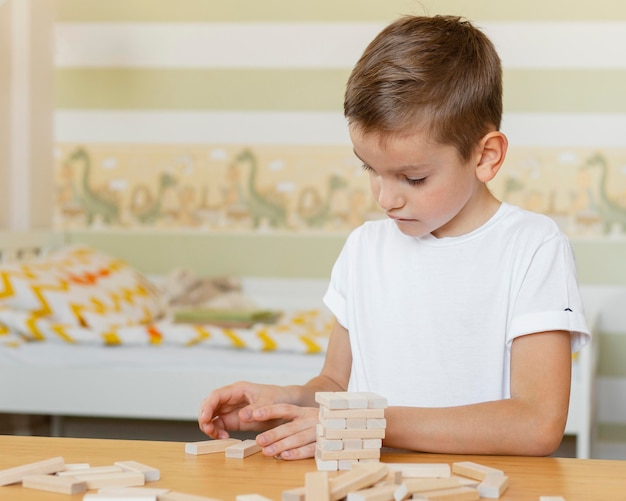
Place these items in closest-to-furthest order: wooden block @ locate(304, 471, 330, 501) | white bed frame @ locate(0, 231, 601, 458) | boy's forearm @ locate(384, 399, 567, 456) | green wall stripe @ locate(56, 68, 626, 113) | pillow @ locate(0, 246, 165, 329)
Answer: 1. wooden block @ locate(304, 471, 330, 501)
2. boy's forearm @ locate(384, 399, 567, 456)
3. white bed frame @ locate(0, 231, 601, 458)
4. pillow @ locate(0, 246, 165, 329)
5. green wall stripe @ locate(56, 68, 626, 113)

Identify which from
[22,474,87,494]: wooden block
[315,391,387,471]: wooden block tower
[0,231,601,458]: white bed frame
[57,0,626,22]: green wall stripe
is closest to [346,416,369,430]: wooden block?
[315,391,387,471]: wooden block tower

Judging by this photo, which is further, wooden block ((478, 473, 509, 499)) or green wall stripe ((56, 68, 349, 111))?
green wall stripe ((56, 68, 349, 111))

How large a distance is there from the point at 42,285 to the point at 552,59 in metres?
1.84

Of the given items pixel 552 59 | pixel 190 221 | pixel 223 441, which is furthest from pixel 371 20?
pixel 223 441

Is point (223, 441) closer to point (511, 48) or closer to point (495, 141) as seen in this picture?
point (495, 141)

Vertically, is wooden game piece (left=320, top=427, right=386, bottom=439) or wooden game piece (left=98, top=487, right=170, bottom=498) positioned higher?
wooden game piece (left=320, top=427, right=386, bottom=439)

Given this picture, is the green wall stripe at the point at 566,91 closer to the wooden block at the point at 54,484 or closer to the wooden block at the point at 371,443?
the wooden block at the point at 371,443

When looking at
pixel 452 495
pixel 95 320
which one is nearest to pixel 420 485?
pixel 452 495

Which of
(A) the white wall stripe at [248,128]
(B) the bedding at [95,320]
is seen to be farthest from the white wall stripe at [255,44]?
(B) the bedding at [95,320]

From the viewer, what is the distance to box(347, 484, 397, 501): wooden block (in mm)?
708

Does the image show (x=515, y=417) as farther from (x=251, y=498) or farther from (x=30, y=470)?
(x=30, y=470)

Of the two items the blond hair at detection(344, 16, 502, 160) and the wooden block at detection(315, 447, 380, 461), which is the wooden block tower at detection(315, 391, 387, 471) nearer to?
the wooden block at detection(315, 447, 380, 461)

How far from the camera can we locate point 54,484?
0.76 m

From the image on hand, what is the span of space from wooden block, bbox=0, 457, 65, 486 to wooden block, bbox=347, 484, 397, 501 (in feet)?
0.87
